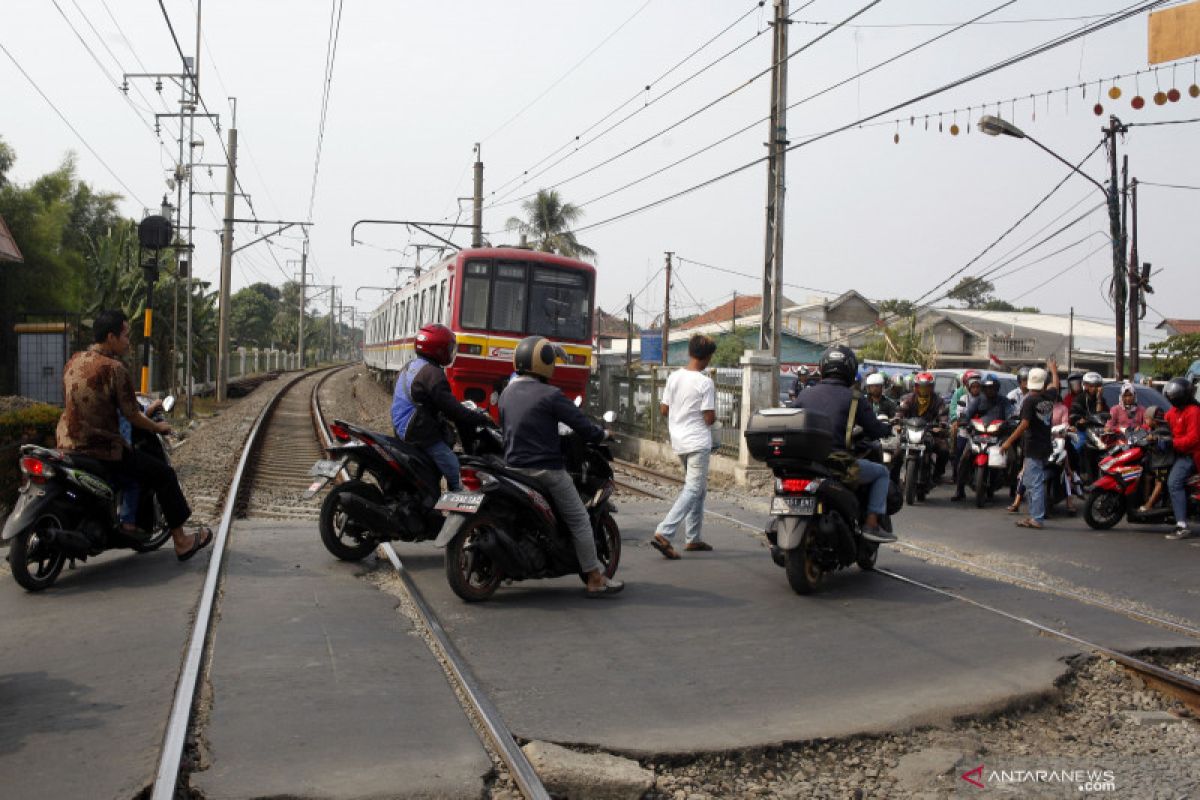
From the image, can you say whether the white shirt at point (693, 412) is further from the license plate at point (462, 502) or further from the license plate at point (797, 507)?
the license plate at point (462, 502)

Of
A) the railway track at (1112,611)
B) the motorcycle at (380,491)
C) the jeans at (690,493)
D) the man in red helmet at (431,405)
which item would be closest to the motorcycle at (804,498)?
the railway track at (1112,611)

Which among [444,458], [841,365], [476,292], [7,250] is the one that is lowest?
[444,458]

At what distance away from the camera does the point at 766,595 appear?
726cm

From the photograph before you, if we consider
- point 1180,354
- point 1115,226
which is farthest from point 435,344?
point 1180,354

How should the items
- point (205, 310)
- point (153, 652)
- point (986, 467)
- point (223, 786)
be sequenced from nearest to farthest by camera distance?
point (223, 786) < point (153, 652) < point (986, 467) < point (205, 310)

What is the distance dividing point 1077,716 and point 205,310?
34.8m

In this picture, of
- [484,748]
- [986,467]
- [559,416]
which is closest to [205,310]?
[986,467]

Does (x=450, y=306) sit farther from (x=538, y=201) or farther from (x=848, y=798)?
(x=538, y=201)

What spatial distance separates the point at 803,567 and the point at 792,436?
873 mm

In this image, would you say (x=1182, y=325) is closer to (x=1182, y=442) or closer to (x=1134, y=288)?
(x=1134, y=288)

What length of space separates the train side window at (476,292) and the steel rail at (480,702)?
11060 mm

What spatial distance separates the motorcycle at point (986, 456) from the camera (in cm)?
1239

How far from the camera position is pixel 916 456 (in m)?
12.9

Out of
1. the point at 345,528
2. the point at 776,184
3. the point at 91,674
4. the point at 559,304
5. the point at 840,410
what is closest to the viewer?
the point at 91,674
